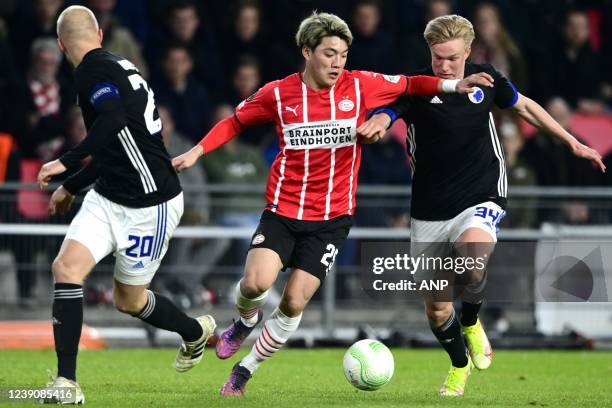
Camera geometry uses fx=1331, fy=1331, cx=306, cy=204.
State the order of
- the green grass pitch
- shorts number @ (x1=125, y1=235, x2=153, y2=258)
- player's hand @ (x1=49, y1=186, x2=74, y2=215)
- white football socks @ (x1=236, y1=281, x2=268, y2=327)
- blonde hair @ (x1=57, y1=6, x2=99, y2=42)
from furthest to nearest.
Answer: white football socks @ (x1=236, y1=281, x2=268, y2=327) < player's hand @ (x1=49, y1=186, x2=74, y2=215) < the green grass pitch < shorts number @ (x1=125, y1=235, x2=153, y2=258) < blonde hair @ (x1=57, y1=6, x2=99, y2=42)

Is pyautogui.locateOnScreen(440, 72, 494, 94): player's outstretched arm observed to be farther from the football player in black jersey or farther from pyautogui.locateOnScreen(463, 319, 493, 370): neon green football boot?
pyautogui.locateOnScreen(463, 319, 493, 370): neon green football boot

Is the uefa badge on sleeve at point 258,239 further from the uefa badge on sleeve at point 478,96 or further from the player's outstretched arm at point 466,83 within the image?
the uefa badge on sleeve at point 478,96

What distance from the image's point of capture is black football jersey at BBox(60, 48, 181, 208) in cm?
855

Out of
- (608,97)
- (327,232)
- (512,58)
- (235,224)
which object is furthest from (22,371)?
(608,97)

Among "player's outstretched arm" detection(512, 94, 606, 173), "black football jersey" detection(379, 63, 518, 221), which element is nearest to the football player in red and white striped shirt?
"black football jersey" detection(379, 63, 518, 221)

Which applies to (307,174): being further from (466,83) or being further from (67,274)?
(67,274)

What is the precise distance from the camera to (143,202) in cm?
891

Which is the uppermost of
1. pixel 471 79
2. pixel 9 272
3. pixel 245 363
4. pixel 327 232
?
pixel 471 79

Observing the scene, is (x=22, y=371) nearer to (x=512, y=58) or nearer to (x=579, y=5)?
(x=512, y=58)

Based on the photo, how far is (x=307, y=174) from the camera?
930 centimetres

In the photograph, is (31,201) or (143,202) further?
(31,201)

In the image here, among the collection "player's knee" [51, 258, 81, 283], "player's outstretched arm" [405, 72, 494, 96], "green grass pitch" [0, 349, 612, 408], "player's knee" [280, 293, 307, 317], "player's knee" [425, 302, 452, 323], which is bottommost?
"green grass pitch" [0, 349, 612, 408]

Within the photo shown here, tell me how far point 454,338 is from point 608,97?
944 centimetres

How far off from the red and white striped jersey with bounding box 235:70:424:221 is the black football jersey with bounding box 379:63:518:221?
2.27 ft
